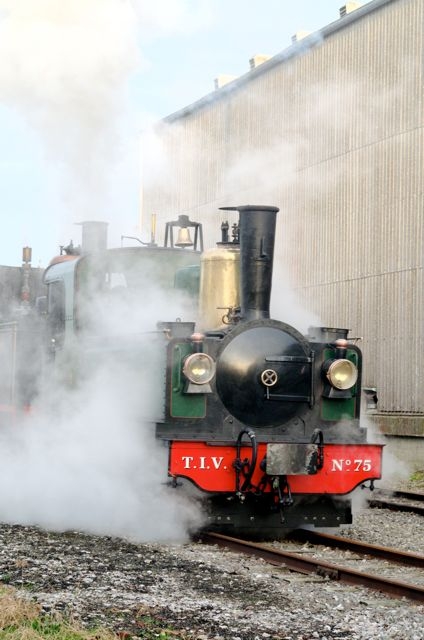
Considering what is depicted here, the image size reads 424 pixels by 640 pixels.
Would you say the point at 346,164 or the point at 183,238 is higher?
the point at 346,164

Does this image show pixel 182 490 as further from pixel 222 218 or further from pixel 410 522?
pixel 222 218

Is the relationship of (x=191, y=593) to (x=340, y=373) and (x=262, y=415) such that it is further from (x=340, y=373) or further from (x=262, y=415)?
(x=340, y=373)

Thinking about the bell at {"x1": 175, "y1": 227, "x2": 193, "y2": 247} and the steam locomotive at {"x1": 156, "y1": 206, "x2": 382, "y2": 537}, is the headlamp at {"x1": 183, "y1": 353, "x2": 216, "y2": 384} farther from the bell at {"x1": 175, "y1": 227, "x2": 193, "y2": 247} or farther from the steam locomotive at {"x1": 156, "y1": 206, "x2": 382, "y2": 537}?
the bell at {"x1": 175, "y1": 227, "x2": 193, "y2": 247}

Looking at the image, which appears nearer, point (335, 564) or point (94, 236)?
point (335, 564)

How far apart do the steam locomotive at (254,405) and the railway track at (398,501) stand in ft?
7.98

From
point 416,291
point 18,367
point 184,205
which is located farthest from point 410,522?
point 184,205

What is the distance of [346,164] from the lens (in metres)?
17.0

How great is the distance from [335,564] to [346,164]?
10.5 m

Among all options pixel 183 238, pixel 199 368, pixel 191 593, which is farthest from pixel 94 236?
pixel 191 593

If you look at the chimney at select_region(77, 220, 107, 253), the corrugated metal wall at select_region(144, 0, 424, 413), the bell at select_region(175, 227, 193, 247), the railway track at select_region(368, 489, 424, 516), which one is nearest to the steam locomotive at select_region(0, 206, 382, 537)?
the chimney at select_region(77, 220, 107, 253)

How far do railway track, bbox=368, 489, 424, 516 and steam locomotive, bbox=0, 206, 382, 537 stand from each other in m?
2.43

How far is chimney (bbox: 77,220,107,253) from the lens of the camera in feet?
35.4

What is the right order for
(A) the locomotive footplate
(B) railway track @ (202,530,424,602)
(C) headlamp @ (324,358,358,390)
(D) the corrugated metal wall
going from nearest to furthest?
(B) railway track @ (202,530,424,602) → (A) the locomotive footplate → (C) headlamp @ (324,358,358,390) → (D) the corrugated metal wall

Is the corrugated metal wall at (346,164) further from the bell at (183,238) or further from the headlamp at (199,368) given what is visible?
the headlamp at (199,368)
